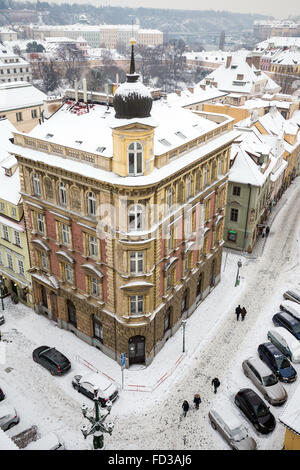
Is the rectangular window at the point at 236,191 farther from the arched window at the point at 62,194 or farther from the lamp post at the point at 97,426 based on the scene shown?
the lamp post at the point at 97,426

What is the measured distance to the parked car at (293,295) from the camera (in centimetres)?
4588

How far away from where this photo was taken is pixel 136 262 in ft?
107

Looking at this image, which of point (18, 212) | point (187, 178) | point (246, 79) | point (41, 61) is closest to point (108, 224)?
point (187, 178)

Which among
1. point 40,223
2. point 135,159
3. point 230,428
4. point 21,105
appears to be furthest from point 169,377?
point 21,105

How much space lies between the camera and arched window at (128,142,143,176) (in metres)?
28.9

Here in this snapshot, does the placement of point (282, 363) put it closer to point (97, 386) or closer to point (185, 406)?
point (185, 406)

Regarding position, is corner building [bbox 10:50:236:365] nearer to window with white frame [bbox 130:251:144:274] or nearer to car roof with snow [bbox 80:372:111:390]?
window with white frame [bbox 130:251:144:274]

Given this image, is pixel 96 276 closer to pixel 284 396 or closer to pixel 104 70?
pixel 284 396

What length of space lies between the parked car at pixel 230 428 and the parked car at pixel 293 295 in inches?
709

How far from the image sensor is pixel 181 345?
4031 cm

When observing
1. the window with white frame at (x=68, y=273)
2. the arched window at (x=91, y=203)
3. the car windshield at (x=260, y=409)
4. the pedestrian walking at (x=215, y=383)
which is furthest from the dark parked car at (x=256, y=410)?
the arched window at (x=91, y=203)

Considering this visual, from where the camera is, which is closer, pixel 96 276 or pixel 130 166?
pixel 130 166

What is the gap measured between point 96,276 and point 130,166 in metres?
10.5

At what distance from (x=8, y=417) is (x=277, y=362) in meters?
22.8
